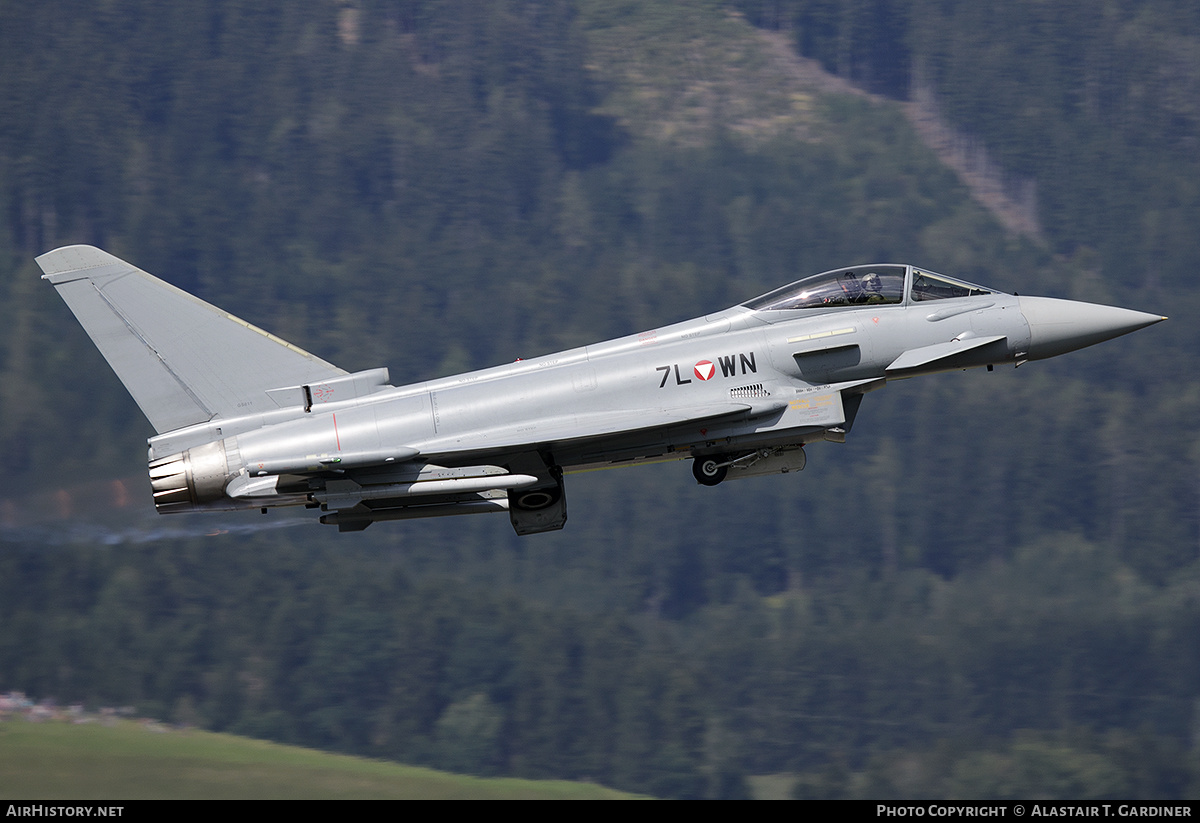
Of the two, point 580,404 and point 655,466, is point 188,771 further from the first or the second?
point 655,466

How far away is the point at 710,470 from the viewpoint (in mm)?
20922

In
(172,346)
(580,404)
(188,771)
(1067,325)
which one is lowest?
(188,771)

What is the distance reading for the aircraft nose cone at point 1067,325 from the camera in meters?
20.7

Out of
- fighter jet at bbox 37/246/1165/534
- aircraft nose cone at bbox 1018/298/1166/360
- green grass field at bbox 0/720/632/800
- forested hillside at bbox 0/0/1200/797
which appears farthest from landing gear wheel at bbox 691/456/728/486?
green grass field at bbox 0/720/632/800

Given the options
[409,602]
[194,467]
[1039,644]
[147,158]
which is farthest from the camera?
[147,158]

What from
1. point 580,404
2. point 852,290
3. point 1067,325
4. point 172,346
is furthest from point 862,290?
point 172,346

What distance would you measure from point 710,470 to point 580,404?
2.21 meters

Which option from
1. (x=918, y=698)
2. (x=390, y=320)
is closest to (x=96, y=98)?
(x=390, y=320)

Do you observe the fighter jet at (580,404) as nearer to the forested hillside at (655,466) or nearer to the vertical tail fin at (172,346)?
the vertical tail fin at (172,346)

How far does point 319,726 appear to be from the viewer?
9338 cm

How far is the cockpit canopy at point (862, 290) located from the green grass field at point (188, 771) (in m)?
31.5

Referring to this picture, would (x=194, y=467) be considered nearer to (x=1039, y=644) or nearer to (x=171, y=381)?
(x=171, y=381)

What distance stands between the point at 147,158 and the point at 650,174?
63.1 m
